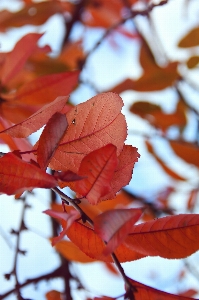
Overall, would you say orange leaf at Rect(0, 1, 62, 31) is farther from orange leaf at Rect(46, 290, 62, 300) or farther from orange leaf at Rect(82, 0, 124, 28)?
orange leaf at Rect(46, 290, 62, 300)

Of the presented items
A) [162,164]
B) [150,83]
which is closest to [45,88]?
[150,83]

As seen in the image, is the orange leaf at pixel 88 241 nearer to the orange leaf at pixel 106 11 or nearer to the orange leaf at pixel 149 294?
the orange leaf at pixel 149 294

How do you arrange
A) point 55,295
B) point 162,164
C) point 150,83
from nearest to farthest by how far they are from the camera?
1. point 55,295
2. point 150,83
3. point 162,164

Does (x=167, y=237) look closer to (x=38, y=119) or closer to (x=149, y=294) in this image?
(x=149, y=294)

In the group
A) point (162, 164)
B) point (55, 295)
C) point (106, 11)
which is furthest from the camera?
point (106, 11)

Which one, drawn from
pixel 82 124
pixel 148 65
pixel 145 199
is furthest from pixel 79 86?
pixel 82 124

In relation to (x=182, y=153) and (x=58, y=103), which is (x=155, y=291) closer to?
(x=58, y=103)

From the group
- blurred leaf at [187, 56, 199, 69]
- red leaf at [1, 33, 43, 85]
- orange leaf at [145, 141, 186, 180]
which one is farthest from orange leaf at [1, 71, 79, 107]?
orange leaf at [145, 141, 186, 180]

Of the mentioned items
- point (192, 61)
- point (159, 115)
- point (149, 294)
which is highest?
point (149, 294)
